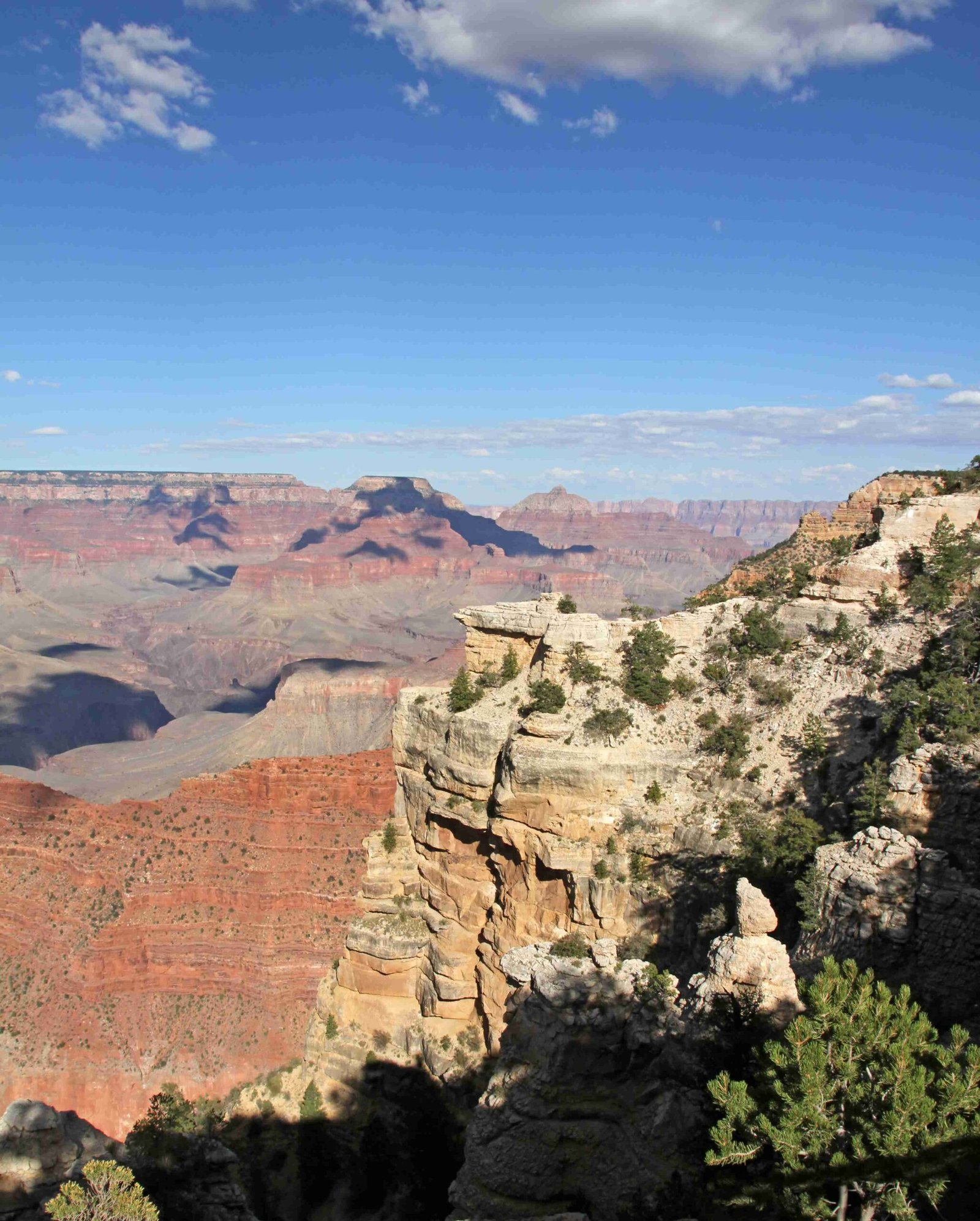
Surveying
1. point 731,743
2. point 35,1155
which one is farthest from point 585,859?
point 35,1155

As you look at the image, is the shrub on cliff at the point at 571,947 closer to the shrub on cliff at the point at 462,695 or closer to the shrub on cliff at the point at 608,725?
the shrub on cliff at the point at 608,725

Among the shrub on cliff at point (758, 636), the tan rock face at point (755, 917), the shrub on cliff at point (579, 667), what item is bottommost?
the tan rock face at point (755, 917)

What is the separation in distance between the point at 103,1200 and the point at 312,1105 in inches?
599

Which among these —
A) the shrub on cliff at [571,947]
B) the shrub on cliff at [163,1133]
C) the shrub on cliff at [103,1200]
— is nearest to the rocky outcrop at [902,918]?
the shrub on cliff at [571,947]

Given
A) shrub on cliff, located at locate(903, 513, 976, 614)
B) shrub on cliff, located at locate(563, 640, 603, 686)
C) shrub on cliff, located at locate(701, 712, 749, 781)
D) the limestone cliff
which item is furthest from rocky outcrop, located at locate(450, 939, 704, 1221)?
shrub on cliff, located at locate(903, 513, 976, 614)

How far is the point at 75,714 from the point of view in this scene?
129875 millimetres

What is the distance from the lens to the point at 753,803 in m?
20.9

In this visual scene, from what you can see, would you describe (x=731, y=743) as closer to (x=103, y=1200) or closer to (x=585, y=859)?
(x=585, y=859)

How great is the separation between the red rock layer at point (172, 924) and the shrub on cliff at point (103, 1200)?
20.4 metres

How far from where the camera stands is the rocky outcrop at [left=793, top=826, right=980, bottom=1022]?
12.8 meters

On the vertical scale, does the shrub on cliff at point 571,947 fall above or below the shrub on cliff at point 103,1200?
below

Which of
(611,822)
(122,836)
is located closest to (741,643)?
(611,822)

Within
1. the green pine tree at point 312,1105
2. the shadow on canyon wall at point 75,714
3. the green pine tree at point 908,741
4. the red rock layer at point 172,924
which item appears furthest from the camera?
the shadow on canyon wall at point 75,714

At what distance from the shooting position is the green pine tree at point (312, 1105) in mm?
24891
